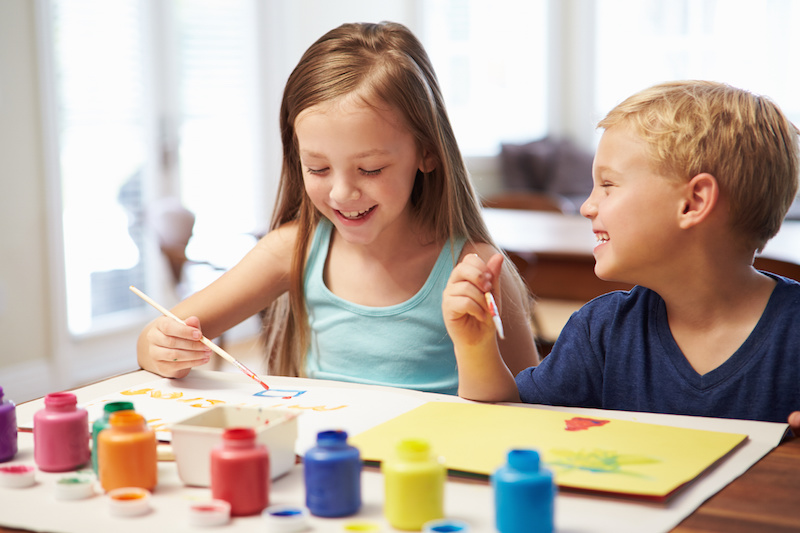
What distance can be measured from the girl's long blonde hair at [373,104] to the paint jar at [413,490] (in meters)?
0.78

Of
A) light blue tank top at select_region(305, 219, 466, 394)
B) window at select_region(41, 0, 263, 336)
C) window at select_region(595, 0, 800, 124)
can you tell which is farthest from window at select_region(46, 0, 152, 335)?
window at select_region(595, 0, 800, 124)

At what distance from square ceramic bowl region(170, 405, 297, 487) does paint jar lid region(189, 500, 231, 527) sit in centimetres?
6

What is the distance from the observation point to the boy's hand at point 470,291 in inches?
39.3

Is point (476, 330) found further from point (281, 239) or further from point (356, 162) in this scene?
point (281, 239)

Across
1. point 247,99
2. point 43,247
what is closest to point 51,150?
point 43,247

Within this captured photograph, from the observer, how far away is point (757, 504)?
681 mm

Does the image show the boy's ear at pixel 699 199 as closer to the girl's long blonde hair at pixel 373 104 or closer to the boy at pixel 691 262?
the boy at pixel 691 262

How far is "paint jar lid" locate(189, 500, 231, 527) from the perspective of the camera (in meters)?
0.65

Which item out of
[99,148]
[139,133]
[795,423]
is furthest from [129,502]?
[139,133]

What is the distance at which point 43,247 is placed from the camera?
3568 mm

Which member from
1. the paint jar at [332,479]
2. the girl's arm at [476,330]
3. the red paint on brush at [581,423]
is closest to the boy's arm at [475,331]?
the girl's arm at [476,330]

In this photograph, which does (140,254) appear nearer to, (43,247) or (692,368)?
(43,247)

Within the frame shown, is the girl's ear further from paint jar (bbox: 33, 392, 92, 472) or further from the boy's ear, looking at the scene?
paint jar (bbox: 33, 392, 92, 472)

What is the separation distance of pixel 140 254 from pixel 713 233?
3443 millimetres
